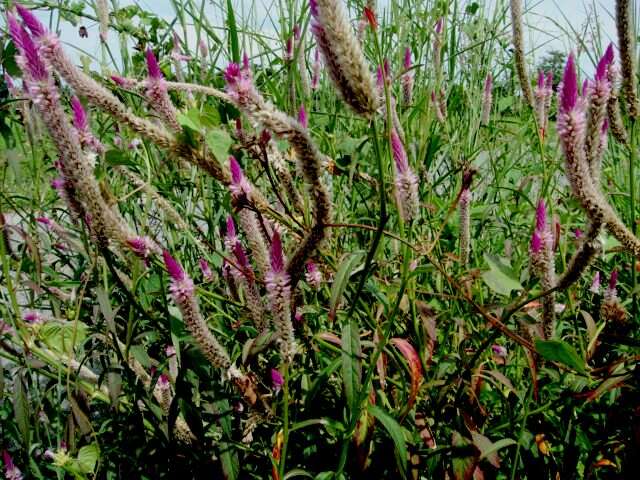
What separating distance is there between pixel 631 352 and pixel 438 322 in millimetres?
483

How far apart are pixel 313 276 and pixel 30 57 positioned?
2.28 ft

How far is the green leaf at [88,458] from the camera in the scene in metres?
1.33

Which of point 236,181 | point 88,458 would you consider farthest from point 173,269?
point 88,458

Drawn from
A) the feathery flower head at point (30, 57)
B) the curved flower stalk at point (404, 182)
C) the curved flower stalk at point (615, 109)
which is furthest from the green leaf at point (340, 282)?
the curved flower stalk at point (615, 109)

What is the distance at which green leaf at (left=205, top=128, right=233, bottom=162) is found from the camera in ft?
2.90

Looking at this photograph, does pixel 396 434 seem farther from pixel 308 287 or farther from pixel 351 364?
pixel 308 287

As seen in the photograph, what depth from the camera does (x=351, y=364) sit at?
99 cm

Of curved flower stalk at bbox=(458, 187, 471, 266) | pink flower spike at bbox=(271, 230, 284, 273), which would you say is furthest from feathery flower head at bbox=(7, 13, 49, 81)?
curved flower stalk at bbox=(458, 187, 471, 266)

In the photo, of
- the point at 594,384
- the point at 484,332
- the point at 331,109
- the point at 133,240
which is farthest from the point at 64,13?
the point at 594,384

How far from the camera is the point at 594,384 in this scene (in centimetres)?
126

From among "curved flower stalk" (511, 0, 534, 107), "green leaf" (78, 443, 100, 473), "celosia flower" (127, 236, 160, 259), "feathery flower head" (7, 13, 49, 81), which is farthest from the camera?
"curved flower stalk" (511, 0, 534, 107)

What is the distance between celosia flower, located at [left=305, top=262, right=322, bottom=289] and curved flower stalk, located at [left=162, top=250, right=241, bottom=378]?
290 millimetres

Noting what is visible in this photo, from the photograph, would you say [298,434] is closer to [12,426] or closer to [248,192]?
[248,192]

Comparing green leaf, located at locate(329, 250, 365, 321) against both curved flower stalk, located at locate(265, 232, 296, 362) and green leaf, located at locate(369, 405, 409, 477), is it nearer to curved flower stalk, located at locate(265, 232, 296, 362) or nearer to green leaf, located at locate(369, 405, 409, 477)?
curved flower stalk, located at locate(265, 232, 296, 362)
